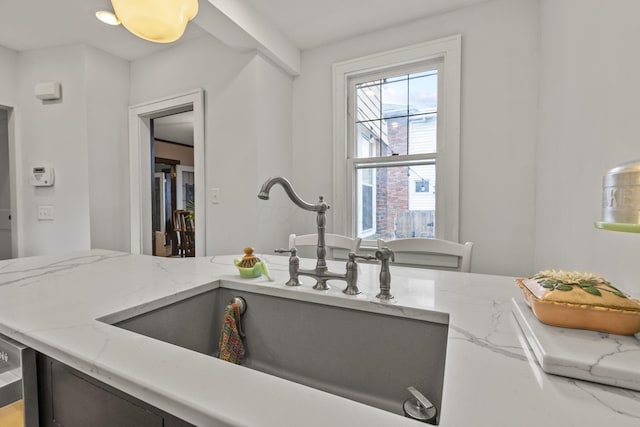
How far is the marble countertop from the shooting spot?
369 millimetres

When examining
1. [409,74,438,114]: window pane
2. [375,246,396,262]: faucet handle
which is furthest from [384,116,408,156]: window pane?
[375,246,396,262]: faucet handle

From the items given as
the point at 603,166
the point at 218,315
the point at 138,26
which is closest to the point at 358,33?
the point at 138,26

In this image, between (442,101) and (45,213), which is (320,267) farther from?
(45,213)

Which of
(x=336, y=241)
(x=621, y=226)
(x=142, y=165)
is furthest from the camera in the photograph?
(x=142, y=165)

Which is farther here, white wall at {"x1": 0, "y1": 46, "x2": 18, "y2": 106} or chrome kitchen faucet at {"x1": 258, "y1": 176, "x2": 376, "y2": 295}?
white wall at {"x1": 0, "y1": 46, "x2": 18, "y2": 106}

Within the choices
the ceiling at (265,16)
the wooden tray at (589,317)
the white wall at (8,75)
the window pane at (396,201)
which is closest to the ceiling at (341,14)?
the ceiling at (265,16)

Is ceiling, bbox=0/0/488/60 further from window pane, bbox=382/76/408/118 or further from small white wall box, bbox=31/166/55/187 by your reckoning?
small white wall box, bbox=31/166/55/187

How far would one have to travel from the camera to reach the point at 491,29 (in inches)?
79.0

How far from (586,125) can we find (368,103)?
62.9 inches

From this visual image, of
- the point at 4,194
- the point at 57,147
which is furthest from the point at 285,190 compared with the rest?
the point at 4,194

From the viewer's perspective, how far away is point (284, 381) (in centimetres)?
44

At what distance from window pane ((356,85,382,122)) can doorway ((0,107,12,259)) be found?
132 inches

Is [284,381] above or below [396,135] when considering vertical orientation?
below

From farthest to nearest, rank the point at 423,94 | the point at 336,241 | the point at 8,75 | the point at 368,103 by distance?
the point at 8,75 < the point at 368,103 < the point at 423,94 < the point at 336,241
